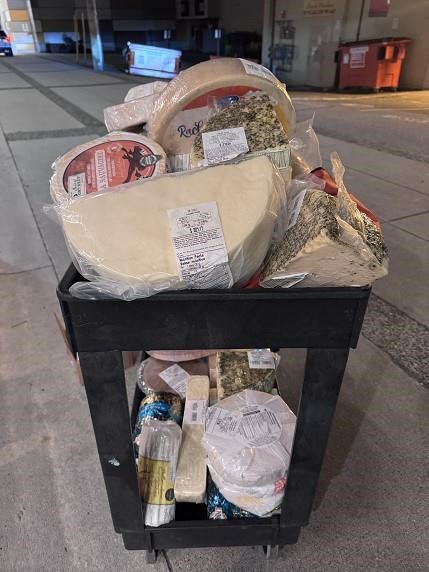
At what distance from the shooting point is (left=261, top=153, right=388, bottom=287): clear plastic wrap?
0.69m

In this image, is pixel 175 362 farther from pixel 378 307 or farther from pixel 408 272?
pixel 408 272

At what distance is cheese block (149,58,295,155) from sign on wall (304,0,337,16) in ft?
36.1

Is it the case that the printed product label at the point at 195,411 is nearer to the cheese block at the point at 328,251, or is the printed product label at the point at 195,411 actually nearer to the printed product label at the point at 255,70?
the cheese block at the point at 328,251

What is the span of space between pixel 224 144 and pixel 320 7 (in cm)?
1147

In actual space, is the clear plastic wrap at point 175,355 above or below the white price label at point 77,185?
below

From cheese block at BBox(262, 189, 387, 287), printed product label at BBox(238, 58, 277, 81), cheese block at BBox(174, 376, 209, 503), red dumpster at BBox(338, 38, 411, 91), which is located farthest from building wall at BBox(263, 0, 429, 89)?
cheese block at BBox(262, 189, 387, 287)

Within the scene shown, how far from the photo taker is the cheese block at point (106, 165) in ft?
2.88

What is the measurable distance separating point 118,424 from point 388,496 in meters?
0.96

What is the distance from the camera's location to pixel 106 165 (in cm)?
90

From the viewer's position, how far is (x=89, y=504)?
136 centimetres

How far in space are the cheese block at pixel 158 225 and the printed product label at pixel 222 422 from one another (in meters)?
0.58

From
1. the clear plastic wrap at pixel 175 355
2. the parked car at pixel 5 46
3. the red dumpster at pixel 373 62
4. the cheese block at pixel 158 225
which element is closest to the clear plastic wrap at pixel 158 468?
the clear plastic wrap at pixel 175 355

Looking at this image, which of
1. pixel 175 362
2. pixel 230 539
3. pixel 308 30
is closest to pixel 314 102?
pixel 308 30

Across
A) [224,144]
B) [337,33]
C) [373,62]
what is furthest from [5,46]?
[224,144]
